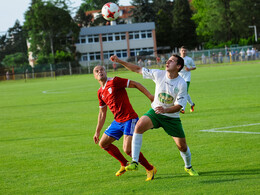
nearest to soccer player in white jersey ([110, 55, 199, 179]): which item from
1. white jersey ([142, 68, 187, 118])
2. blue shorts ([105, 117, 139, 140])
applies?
white jersey ([142, 68, 187, 118])

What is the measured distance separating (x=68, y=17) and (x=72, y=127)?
7292cm

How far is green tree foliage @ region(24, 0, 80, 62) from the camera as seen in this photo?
81062 millimetres

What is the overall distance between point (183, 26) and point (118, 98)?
104m

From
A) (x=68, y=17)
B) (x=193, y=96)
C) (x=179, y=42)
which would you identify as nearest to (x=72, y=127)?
(x=193, y=96)

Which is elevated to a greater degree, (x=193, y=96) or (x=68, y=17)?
(x=68, y=17)

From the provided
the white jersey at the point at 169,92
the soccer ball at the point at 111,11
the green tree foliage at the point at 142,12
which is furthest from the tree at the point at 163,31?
the white jersey at the point at 169,92

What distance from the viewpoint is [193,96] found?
63.5 feet

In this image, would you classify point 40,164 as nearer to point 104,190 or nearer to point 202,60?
point 104,190

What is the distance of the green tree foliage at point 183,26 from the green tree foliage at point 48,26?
104ft

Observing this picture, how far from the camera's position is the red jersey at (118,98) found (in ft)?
22.5

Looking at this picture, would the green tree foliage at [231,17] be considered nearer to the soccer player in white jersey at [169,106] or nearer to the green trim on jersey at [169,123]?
the soccer player in white jersey at [169,106]

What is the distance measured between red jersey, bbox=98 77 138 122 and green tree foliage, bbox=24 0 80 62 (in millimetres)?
75869

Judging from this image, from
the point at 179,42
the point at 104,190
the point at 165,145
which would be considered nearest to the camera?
the point at 104,190

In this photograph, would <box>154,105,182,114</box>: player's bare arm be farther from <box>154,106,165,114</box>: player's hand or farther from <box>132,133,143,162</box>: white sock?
<box>132,133,143,162</box>: white sock
